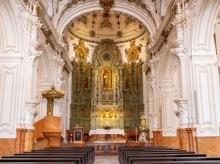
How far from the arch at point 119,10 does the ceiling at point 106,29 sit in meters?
5.35

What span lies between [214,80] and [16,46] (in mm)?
6972

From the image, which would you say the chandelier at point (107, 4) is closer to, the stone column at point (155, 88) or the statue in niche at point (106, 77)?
the stone column at point (155, 88)

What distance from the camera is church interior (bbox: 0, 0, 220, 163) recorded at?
838cm

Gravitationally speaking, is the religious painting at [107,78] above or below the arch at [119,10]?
below

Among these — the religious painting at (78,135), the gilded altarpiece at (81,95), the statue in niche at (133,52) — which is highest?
the statue in niche at (133,52)

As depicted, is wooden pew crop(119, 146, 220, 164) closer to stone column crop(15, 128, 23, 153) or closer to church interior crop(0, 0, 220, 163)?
church interior crop(0, 0, 220, 163)

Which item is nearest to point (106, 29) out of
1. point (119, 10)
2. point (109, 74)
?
point (109, 74)

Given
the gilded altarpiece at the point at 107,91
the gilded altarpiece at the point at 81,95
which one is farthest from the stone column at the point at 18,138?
the gilded altarpiece at the point at 81,95

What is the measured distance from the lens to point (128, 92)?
22.8 m

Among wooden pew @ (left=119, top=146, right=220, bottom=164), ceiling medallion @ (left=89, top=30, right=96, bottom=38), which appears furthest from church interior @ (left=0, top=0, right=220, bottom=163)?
wooden pew @ (left=119, top=146, right=220, bottom=164)

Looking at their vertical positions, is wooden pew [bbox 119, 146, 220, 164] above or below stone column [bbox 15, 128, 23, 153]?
below

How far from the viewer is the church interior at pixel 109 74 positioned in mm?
8375

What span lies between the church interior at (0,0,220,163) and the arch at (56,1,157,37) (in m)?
0.06

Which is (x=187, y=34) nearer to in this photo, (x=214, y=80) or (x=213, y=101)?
(x=214, y=80)
